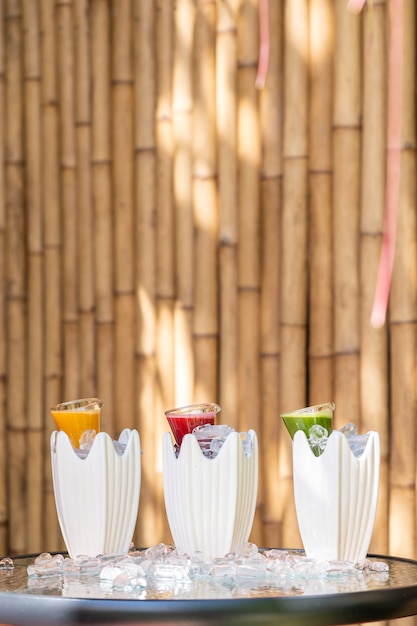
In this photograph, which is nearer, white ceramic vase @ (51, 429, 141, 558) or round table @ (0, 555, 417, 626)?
round table @ (0, 555, 417, 626)

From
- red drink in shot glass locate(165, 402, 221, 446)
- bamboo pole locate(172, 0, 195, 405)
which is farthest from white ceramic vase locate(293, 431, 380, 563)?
bamboo pole locate(172, 0, 195, 405)

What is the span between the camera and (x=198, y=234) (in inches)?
109

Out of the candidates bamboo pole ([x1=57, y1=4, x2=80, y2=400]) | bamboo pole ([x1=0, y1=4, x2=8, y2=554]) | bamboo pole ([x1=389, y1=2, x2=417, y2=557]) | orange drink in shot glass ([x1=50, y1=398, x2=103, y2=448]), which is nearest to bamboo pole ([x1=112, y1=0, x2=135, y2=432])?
bamboo pole ([x1=57, y1=4, x2=80, y2=400])

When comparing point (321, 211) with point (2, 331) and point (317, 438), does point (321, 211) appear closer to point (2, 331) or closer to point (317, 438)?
point (2, 331)

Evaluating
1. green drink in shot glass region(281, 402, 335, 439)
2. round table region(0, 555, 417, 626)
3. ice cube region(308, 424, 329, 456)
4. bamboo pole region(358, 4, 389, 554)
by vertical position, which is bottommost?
round table region(0, 555, 417, 626)

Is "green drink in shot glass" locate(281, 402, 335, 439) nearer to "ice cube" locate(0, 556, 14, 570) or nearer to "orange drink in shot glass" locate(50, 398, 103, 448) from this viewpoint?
"orange drink in shot glass" locate(50, 398, 103, 448)

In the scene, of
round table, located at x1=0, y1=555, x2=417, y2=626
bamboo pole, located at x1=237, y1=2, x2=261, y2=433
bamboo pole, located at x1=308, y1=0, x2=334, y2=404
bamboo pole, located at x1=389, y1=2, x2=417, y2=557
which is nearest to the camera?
round table, located at x1=0, y1=555, x2=417, y2=626

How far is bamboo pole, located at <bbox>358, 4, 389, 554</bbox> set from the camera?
2.47 metres

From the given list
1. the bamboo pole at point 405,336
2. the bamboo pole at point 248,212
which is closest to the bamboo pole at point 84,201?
the bamboo pole at point 248,212

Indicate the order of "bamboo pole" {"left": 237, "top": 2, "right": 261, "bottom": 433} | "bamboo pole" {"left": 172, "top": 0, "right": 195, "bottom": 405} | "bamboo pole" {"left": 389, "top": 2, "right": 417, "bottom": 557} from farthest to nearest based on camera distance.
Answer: "bamboo pole" {"left": 172, "top": 0, "right": 195, "bottom": 405}, "bamboo pole" {"left": 237, "top": 2, "right": 261, "bottom": 433}, "bamboo pole" {"left": 389, "top": 2, "right": 417, "bottom": 557}

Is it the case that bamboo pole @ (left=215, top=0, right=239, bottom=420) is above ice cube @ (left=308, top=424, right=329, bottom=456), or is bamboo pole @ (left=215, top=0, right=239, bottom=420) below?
above

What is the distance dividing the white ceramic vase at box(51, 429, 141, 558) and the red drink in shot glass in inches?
3.3

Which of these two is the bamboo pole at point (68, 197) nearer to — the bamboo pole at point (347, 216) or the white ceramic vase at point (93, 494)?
the bamboo pole at point (347, 216)

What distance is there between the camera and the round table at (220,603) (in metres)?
1.17
